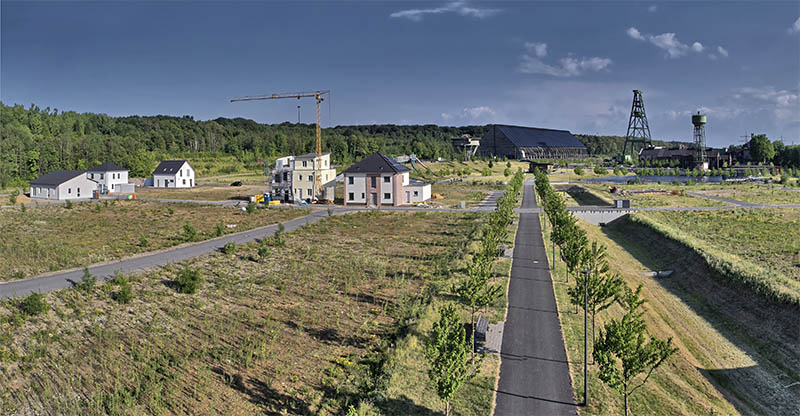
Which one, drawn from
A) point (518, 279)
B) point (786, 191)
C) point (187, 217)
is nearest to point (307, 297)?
point (518, 279)

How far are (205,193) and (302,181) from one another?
76.8 feet

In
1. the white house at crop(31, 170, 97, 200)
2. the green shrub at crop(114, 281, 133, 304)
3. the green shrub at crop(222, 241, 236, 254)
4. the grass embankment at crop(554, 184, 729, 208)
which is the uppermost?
the white house at crop(31, 170, 97, 200)

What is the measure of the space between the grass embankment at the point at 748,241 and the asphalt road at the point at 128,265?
36.0 m

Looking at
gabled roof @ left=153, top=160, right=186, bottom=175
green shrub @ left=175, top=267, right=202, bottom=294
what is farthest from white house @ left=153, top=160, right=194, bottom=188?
green shrub @ left=175, top=267, right=202, bottom=294

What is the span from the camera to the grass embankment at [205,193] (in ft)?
251

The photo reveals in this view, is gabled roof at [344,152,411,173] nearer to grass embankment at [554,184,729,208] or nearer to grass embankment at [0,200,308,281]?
grass embankment at [0,200,308,281]

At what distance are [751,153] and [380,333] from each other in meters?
165

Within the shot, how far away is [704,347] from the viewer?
82.0 ft

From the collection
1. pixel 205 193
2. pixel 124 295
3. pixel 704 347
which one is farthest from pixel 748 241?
pixel 205 193

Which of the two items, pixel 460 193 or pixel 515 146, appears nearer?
pixel 460 193

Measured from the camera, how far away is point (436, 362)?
15305mm

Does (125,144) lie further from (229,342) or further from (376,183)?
(229,342)

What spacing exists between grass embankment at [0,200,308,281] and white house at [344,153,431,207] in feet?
30.0

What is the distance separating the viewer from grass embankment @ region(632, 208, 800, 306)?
29448 millimetres
